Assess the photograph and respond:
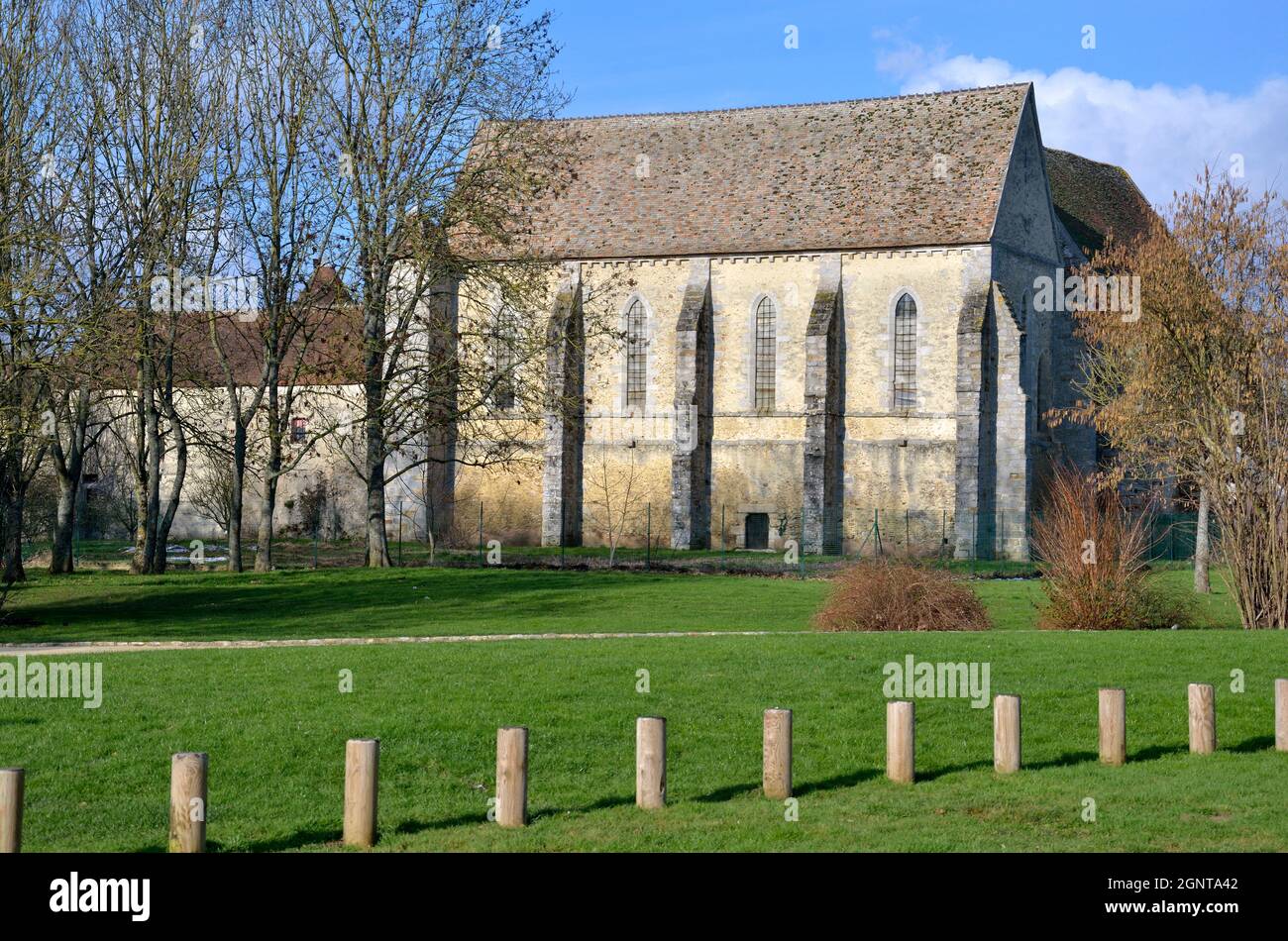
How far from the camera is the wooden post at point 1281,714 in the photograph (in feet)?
50.4

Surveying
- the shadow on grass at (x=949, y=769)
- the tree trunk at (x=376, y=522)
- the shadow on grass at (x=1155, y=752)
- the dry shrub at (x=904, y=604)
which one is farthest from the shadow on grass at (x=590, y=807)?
the tree trunk at (x=376, y=522)

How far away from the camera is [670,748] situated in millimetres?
14836

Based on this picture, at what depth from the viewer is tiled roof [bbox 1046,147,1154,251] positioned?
5700 centimetres

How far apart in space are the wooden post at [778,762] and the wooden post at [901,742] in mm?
1099

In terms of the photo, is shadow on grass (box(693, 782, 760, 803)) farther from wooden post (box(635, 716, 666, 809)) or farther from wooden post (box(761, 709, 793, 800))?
wooden post (box(635, 716, 666, 809))

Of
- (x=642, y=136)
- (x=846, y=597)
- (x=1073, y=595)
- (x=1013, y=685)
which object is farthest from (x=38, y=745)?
(x=642, y=136)

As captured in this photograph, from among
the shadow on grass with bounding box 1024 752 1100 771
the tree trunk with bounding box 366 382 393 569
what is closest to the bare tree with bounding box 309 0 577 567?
the tree trunk with bounding box 366 382 393 569

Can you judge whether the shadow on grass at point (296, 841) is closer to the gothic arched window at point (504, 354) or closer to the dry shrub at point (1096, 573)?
the dry shrub at point (1096, 573)

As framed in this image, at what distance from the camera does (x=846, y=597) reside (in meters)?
24.5

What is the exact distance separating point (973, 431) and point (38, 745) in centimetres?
3481

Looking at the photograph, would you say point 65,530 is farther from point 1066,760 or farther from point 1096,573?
point 1066,760

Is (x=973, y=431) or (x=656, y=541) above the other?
(x=973, y=431)
